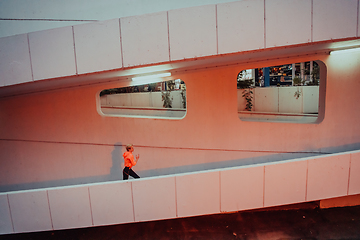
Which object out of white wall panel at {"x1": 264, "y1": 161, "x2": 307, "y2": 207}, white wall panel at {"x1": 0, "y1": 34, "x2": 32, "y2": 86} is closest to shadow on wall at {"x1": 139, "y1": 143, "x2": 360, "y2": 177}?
white wall panel at {"x1": 264, "y1": 161, "x2": 307, "y2": 207}

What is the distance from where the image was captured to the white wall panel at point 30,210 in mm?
5738

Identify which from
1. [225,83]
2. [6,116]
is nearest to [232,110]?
[225,83]

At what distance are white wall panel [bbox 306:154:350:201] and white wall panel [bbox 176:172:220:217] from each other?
2460 mm

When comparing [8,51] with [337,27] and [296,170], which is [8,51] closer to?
[337,27]

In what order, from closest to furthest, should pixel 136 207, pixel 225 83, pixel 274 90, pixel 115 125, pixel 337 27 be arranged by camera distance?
pixel 337 27 < pixel 136 207 < pixel 225 83 < pixel 115 125 < pixel 274 90

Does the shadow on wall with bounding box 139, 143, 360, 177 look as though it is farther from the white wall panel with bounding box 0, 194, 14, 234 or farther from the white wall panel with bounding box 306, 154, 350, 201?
the white wall panel with bounding box 0, 194, 14, 234

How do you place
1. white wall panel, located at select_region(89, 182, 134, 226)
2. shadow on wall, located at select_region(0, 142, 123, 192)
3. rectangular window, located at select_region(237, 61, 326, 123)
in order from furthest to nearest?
rectangular window, located at select_region(237, 61, 326, 123) → shadow on wall, located at select_region(0, 142, 123, 192) → white wall panel, located at select_region(89, 182, 134, 226)

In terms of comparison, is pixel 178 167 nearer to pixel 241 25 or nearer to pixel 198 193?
pixel 198 193

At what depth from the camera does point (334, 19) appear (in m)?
4.62

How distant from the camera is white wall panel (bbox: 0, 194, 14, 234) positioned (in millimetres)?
5766

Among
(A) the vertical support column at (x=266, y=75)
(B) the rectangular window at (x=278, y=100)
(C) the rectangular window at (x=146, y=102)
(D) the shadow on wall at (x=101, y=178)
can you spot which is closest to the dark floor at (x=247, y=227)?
(D) the shadow on wall at (x=101, y=178)

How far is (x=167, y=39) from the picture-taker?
15.6ft

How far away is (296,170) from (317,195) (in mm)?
972

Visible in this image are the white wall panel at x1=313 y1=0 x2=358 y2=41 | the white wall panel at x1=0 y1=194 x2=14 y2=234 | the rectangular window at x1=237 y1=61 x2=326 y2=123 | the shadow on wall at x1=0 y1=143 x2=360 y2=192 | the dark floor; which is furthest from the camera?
the rectangular window at x1=237 y1=61 x2=326 y2=123
